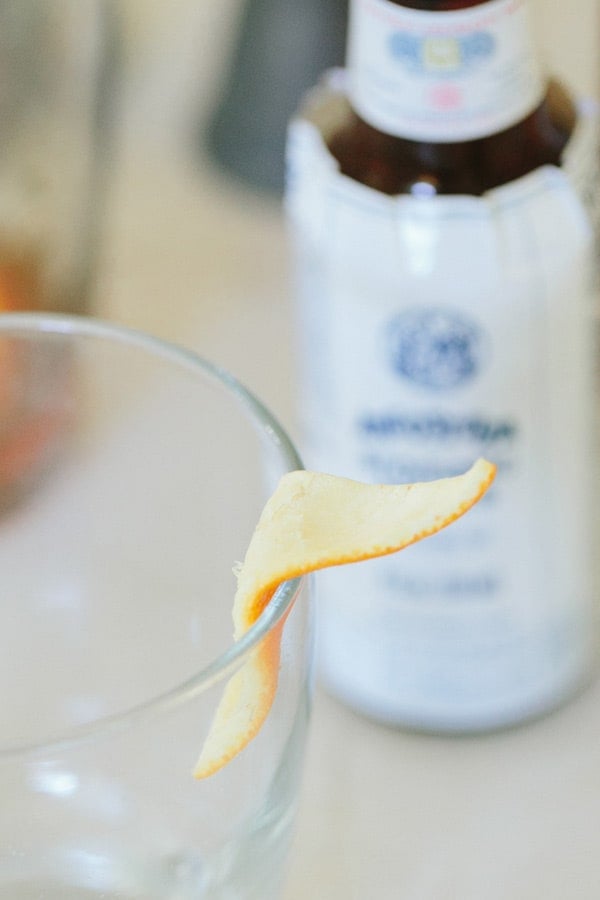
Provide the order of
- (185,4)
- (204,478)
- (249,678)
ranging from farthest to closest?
(185,4)
(204,478)
(249,678)

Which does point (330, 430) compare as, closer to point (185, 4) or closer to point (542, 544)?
point (542, 544)

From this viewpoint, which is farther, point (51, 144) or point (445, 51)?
point (51, 144)

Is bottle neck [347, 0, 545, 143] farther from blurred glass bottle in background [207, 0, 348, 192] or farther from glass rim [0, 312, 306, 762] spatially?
blurred glass bottle in background [207, 0, 348, 192]

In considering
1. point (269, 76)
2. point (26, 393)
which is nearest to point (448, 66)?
point (26, 393)

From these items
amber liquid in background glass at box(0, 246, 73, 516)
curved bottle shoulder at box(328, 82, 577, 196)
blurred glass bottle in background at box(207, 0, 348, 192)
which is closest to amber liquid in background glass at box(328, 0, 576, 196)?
curved bottle shoulder at box(328, 82, 577, 196)

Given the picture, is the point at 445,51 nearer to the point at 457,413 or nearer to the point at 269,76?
the point at 457,413

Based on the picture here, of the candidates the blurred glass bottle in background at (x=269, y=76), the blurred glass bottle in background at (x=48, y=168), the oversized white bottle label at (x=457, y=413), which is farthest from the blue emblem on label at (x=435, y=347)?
the blurred glass bottle in background at (x=269, y=76)

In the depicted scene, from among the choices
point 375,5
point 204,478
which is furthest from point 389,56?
point 204,478
